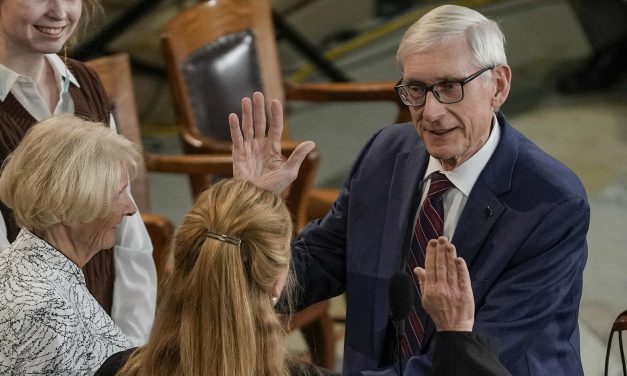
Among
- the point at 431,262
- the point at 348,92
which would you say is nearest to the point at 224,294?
the point at 431,262

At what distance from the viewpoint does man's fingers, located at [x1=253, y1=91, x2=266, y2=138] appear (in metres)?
2.15

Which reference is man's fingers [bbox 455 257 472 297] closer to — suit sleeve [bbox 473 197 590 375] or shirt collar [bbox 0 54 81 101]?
suit sleeve [bbox 473 197 590 375]

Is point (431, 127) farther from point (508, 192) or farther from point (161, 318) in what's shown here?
point (161, 318)

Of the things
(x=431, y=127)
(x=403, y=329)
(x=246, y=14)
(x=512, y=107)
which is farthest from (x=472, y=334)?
(x=512, y=107)

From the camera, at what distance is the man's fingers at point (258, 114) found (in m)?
2.15

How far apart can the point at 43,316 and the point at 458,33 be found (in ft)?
2.99

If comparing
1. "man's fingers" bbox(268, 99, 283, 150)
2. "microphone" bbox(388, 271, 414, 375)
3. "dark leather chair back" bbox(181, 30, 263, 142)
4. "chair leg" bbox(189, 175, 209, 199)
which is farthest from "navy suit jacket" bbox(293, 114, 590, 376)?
"dark leather chair back" bbox(181, 30, 263, 142)

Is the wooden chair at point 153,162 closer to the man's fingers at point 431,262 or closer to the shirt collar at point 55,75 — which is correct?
the shirt collar at point 55,75

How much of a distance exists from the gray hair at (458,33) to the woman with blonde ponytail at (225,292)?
1.76 feet

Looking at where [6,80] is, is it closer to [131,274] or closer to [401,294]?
[131,274]

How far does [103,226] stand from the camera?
200 cm

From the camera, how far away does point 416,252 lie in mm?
2225

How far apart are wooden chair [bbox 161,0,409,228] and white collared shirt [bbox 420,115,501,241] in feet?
4.66

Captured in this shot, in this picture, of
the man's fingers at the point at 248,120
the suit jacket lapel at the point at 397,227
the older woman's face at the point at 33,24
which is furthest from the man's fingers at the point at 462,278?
the older woman's face at the point at 33,24
